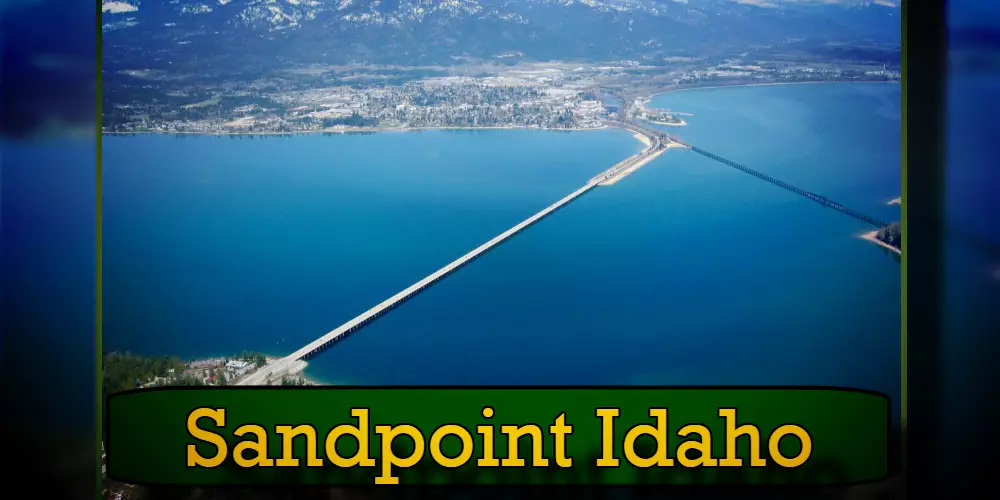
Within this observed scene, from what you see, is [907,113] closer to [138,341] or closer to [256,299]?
[256,299]

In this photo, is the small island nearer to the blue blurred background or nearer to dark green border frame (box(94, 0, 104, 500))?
Answer: the blue blurred background

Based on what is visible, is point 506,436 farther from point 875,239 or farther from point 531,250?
point 875,239

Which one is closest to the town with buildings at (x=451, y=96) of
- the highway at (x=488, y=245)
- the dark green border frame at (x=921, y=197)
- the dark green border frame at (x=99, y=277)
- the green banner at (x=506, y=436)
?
the highway at (x=488, y=245)

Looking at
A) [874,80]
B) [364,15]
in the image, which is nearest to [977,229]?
[874,80]

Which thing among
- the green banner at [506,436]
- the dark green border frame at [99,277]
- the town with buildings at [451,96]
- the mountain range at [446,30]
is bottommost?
the green banner at [506,436]

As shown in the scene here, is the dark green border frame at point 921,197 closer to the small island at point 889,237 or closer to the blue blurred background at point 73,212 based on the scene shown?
the blue blurred background at point 73,212

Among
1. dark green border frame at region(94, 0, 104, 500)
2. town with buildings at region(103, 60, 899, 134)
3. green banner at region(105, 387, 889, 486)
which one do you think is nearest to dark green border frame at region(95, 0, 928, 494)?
dark green border frame at region(94, 0, 104, 500)

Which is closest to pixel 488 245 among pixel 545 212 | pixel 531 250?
pixel 531 250
